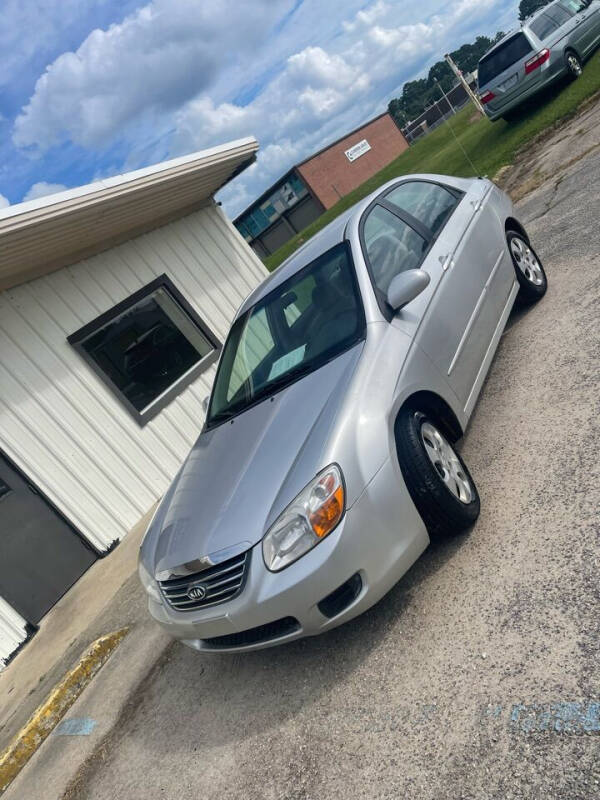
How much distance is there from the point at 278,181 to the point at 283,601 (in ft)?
186

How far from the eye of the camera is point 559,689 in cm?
221

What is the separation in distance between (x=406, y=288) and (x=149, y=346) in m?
4.76

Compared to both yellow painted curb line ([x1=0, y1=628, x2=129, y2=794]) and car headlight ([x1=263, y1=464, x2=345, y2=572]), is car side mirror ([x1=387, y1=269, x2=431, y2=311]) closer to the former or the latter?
car headlight ([x1=263, y1=464, x2=345, y2=572])

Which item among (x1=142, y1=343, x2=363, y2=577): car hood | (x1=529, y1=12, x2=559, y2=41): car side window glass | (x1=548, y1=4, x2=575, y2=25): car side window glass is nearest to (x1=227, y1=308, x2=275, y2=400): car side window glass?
(x1=142, y1=343, x2=363, y2=577): car hood

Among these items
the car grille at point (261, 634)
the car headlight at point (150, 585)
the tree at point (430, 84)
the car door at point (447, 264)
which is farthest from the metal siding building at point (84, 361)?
the tree at point (430, 84)

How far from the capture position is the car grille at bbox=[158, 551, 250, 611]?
2.91 meters

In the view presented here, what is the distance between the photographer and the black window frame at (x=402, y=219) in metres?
3.66

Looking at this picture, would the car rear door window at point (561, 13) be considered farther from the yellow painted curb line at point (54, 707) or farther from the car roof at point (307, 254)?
the yellow painted curb line at point (54, 707)

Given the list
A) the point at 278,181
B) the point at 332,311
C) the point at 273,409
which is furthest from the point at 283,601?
the point at 278,181

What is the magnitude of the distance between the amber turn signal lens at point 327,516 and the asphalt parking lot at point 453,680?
680mm

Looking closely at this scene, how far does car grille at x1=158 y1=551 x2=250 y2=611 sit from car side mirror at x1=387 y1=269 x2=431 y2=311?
5.33 feet

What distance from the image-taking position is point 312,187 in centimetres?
5384

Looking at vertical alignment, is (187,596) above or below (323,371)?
below

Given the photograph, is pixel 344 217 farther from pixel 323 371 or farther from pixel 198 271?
pixel 198 271
